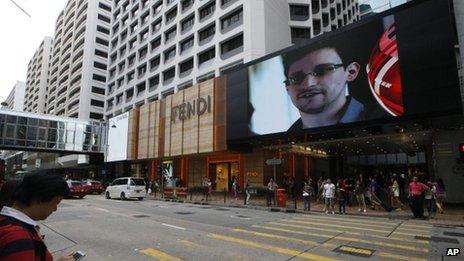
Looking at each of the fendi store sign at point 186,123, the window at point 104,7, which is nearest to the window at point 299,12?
the fendi store sign at point 186,123

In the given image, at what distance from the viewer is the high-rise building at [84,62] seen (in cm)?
7700

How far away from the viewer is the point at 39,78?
11931cm

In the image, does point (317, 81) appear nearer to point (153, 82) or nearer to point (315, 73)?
point (315, 73)

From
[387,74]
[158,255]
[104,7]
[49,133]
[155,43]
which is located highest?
[104,7]

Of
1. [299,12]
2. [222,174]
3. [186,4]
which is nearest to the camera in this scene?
[222,174]

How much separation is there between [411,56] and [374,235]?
13.1 meters

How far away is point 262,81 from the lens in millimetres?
29188

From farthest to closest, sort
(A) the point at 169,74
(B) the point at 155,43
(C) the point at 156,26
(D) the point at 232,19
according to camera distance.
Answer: (C) the point at 156,26
(B) the point at 155,43
(A) the point at 169,74
(D) the point at 232,19

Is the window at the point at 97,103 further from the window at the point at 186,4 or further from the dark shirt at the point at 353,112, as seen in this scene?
the dark shirt at the point at 353,112

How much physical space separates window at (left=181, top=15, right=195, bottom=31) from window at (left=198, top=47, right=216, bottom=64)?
558 centimetres

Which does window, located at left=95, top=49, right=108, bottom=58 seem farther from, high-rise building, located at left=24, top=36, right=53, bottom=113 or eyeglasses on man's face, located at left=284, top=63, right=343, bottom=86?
eyeglasses on man's face, located at left=284, top=63, right=343, bottom=86

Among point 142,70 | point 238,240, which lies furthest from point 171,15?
point 238,240

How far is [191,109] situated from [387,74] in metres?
20.2

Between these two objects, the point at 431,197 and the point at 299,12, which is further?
the point at 299,12
